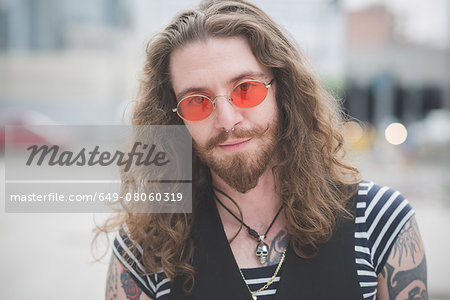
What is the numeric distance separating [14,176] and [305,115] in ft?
5.91

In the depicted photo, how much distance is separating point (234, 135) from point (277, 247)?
1.77 ft

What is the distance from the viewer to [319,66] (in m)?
8.45

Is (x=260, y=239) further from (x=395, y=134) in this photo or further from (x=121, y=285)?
(x=395, y=134)

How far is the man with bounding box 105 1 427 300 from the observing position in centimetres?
161

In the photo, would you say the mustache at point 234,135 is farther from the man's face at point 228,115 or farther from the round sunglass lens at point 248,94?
the round sunglass lens at point 248,94

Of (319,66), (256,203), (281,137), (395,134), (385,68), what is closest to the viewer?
(256,203)

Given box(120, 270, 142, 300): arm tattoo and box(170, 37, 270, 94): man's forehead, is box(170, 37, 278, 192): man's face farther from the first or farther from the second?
box(120, 270, 142, 300): arm tattoo

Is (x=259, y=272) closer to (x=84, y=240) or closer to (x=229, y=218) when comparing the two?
(x=229, y=218)

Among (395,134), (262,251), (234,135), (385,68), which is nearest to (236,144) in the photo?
(234,135)

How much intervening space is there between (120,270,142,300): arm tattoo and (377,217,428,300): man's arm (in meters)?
1.06

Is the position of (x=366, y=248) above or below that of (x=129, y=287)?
above

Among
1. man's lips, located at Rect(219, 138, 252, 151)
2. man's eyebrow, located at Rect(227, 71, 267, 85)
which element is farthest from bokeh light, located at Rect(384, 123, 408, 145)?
man's lips, located at Rect(219, 138, 252, 151)

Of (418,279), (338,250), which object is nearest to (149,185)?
(338,250)

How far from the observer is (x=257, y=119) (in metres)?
1.75
